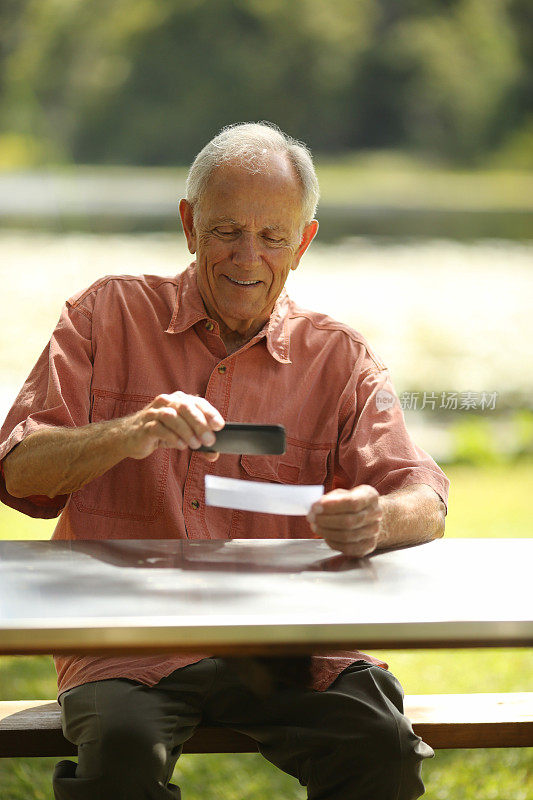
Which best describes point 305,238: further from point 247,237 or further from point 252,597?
point 252,597

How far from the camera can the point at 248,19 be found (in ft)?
18.6

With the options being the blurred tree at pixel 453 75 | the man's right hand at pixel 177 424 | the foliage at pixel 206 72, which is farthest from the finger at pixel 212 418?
the blurred tree at pixel 453 75

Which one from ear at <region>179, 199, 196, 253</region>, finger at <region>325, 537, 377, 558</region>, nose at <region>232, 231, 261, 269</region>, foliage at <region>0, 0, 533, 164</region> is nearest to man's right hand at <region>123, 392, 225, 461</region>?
finger at <region>325, 537, 377, 558</region>

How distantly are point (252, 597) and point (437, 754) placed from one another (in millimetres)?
1829

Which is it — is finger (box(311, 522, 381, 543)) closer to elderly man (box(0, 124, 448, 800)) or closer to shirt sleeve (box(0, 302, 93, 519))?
elderly man (box(0, 124, 448, 800))

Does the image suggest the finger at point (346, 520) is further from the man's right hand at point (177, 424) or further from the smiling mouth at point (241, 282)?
the smiling mouth at point (241, 282)

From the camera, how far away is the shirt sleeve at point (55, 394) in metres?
1.82

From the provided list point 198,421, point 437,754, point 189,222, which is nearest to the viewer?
point 198,421

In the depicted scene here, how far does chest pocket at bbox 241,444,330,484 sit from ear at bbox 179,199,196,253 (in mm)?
491

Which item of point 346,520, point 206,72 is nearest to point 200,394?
point 346,520

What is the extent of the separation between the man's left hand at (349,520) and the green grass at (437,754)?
21 centimetres

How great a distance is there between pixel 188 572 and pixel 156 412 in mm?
278

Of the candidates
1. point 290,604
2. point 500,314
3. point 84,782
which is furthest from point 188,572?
point 500,314

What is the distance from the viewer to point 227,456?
1.98 m
